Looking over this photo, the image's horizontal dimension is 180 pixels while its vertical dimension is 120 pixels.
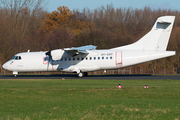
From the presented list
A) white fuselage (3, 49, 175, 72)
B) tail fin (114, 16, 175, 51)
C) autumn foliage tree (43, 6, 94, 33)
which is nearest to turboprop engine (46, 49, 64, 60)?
white fuselage (3, 49, 175, 72)

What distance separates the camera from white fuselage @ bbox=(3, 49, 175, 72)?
2695cm

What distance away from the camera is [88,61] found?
28.6 meters

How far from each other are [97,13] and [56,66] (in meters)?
63.9

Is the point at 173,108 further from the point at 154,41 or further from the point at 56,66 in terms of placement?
the point at 56,66

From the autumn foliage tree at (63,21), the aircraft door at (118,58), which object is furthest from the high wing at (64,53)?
the autumn foliage tree at (63,21)

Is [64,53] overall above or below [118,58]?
above

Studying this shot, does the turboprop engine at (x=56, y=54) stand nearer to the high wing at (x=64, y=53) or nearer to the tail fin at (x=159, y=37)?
the high wing at (x=64, y=53)

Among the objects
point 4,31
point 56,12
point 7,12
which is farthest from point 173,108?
point 56,12

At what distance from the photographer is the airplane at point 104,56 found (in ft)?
89.1

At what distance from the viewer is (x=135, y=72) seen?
3972cm

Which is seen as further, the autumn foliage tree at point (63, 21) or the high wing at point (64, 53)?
the autumn foliage tree at point (63, 21)

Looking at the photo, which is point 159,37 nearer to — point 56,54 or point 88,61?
point 88,61

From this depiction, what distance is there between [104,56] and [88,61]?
2040 mm

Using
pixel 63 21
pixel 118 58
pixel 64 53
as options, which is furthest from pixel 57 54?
pixel 63 21
